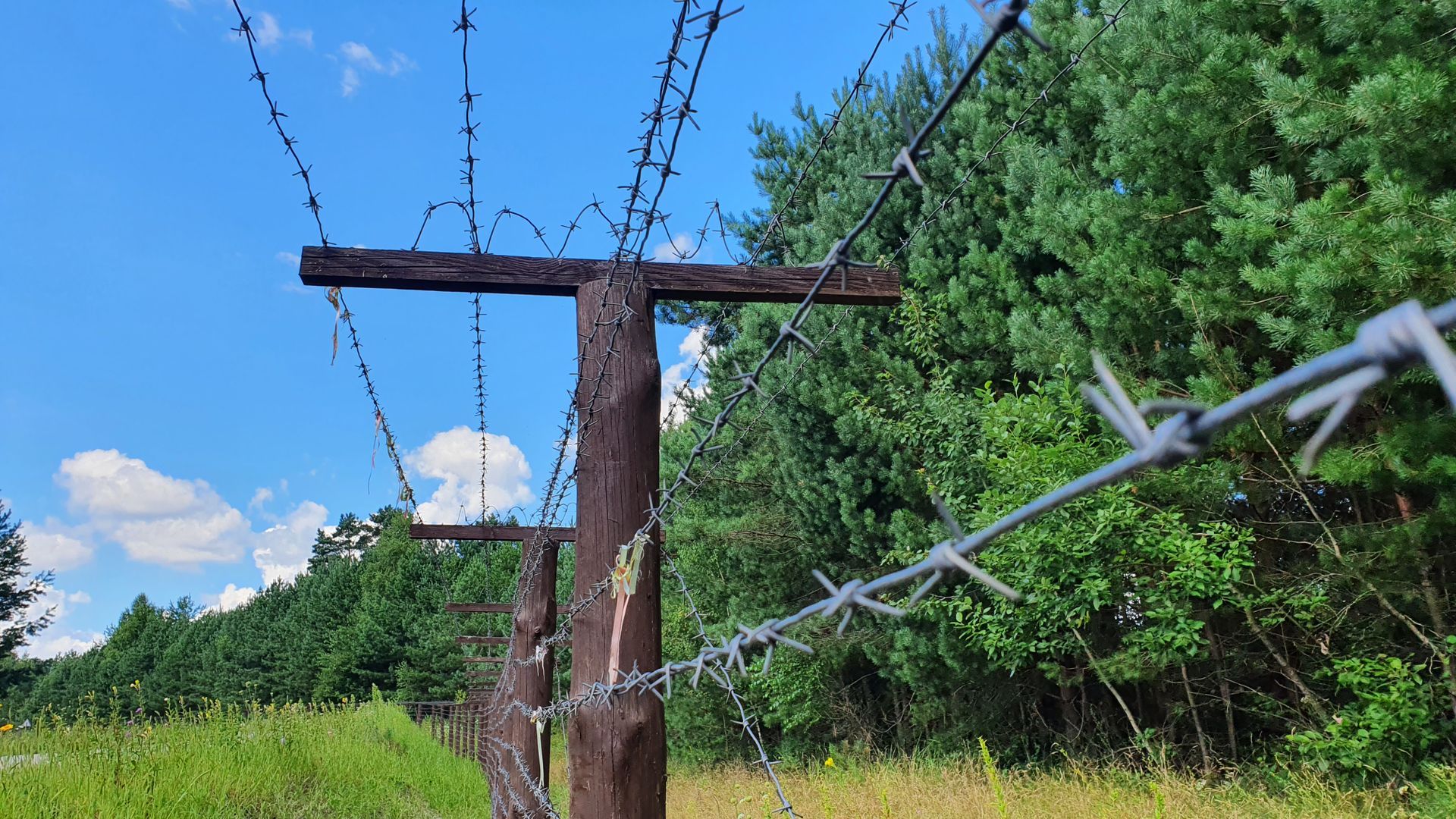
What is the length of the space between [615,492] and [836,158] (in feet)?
24.8

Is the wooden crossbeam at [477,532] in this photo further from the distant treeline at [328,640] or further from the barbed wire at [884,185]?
the distant treeline at [328,640]

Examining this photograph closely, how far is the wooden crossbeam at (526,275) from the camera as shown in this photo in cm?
236

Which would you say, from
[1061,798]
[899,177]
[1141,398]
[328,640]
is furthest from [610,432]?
[328,640]

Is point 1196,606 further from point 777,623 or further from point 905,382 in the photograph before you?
point 777,623

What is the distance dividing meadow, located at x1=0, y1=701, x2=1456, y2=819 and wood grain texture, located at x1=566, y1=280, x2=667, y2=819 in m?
1.50

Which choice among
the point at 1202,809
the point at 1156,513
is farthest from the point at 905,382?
the point at 1202,809

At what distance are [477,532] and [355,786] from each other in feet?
7.06

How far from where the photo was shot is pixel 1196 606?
693 centimetres

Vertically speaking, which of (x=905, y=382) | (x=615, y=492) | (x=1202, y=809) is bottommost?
(x=1202, y=809)

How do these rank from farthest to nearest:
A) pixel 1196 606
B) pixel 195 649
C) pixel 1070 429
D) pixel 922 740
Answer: pixel 195 649 < pixel 922 740 < pixel 1196 606 < pixel 1070 429

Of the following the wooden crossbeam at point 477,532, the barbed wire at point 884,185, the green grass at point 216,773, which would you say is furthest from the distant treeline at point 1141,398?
the green grass at point 216,773

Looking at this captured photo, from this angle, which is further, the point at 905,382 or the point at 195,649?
the point at 195,649

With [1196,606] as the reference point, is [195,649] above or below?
above

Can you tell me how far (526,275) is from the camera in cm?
237
